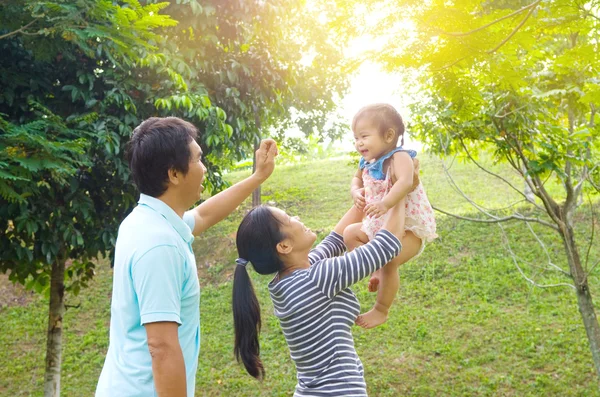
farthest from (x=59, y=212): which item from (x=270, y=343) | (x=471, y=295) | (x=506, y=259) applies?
(x=506, y=259)

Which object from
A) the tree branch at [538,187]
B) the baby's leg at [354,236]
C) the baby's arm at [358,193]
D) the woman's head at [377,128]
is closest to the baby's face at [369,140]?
the woman's head at [377,128]

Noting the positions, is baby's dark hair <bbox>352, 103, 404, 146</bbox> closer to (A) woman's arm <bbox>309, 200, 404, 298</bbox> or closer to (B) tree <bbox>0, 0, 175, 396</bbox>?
(A) woman's arm <bbox>309, 200, 404, 298</bbox>

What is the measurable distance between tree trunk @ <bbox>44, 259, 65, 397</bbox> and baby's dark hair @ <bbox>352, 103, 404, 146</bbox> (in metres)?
4.78

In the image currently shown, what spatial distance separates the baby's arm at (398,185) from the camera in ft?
6.51

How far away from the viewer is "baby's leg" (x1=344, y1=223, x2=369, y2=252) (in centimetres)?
224

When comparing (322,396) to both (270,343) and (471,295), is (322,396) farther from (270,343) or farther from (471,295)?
(471,295)

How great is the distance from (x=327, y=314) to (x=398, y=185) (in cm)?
45

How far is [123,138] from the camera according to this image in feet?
17.0

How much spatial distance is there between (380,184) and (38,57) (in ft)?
9.57

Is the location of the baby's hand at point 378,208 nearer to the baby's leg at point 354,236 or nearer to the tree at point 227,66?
the baby's leg at point 354,236

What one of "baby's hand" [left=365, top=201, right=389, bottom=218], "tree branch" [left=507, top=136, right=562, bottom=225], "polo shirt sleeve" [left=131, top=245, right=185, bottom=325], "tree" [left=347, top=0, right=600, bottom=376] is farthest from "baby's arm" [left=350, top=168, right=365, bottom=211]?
"tree branch" [left=507, top=136, right=562, bottom=225]

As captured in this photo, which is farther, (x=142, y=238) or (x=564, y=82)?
(x=564, y=82)

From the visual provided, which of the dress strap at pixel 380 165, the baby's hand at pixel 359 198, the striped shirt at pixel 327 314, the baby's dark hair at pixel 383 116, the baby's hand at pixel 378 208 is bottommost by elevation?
the striped shirt at pixel 327 314

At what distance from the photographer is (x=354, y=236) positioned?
2266mm
